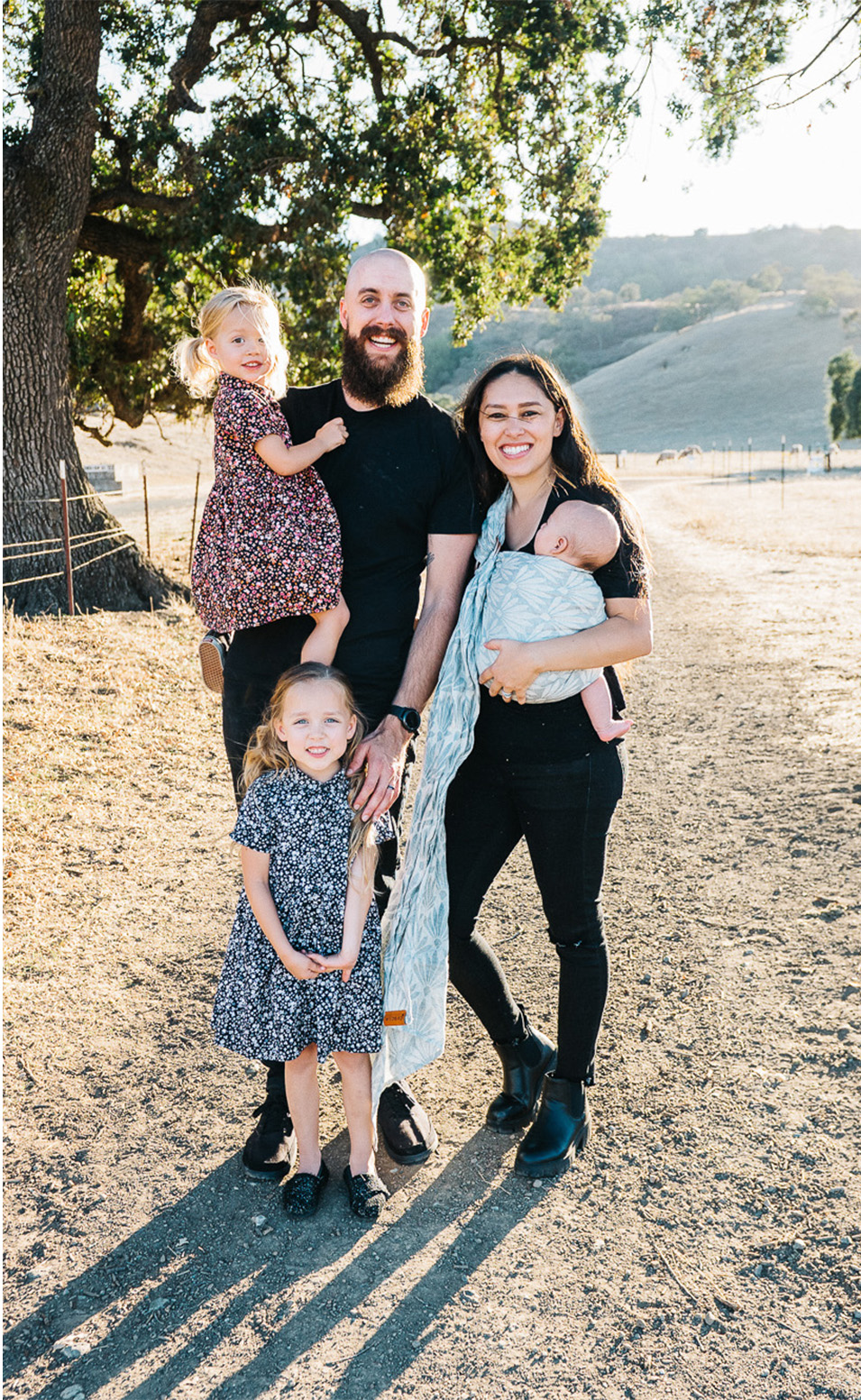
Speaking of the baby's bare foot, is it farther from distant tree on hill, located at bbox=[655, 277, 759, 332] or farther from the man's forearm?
distant tree on hill, located at bbox=[655, 277, 759, 332]

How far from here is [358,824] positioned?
278cm

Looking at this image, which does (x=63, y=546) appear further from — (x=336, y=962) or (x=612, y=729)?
(x=612, y=729)

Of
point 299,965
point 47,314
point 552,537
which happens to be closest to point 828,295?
point 47,314

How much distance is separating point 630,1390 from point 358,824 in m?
1.37

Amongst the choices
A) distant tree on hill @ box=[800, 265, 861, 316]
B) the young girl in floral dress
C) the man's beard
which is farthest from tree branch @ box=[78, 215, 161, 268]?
distant tree on hill @ box=[800, 265, 861, 316]

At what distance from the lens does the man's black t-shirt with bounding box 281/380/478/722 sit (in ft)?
9.69

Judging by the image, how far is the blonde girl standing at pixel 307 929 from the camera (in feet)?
8.89

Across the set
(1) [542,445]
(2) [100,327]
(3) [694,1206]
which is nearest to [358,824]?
(1) [542,445]

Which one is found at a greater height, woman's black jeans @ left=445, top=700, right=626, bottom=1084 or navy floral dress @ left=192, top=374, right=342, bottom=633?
navy floral dress @ left=192, top=374, right=342, bottom=633

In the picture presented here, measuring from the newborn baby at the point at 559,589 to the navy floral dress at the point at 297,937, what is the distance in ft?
1.97

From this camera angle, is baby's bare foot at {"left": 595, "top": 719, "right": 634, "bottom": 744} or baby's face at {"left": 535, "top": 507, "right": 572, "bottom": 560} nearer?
baby's face at {"left": 535, "top": 507, "right": 572, "bottom": 560}

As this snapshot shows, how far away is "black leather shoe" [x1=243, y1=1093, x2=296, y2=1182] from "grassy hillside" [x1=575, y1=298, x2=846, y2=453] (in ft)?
258

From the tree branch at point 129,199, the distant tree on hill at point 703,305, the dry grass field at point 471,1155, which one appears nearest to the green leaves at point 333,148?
the tree branch at point 129,199

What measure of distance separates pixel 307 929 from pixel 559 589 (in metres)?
1.09
